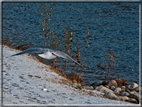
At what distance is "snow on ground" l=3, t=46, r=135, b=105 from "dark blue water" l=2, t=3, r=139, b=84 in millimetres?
1576

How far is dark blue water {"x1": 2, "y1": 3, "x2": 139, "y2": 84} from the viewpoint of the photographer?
8.68m

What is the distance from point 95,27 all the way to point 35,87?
8193 millimetres

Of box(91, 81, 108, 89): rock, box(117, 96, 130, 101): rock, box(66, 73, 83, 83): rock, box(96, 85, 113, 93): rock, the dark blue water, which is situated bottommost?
box(117, 96, 130, 101): rock

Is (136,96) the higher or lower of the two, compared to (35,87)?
lower

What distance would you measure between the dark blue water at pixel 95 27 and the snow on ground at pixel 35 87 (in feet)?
5.17

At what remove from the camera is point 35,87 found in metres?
5.50

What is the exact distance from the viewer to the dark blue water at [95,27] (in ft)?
28.5

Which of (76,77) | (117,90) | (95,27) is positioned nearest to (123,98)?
(117,90)

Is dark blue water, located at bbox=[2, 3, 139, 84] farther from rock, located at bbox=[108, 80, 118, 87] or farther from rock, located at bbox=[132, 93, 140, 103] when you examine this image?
rock, located at bbox=[132, 93, 140, 103]

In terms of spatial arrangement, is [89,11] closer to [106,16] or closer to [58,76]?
[106,16]

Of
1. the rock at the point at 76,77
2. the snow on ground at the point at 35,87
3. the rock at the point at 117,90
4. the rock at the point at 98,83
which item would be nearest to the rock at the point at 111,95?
the snow on ground at the point at 35,87

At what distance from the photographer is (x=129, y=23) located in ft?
43.8

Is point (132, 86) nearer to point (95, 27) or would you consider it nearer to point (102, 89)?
point (102, 89)

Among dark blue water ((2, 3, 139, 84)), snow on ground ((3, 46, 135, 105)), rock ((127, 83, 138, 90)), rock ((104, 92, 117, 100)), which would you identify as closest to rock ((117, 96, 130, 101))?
rock ((104, 92, 117, 100))
